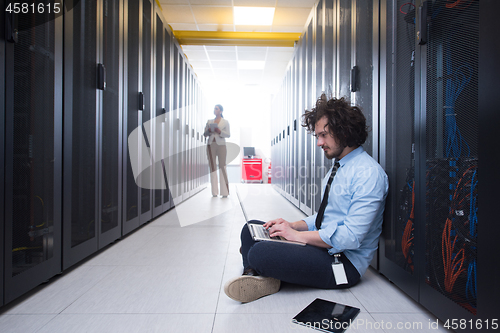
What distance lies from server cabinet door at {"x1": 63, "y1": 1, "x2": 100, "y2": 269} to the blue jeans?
43.1 inches

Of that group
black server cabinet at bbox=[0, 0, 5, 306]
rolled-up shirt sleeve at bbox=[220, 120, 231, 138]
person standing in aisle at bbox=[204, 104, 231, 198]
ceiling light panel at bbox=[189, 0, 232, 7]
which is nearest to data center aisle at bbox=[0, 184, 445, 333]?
black server cabinet at bbox=[0, 0, 5, 306]

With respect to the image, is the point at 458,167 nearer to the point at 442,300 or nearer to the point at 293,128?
the point at 442,300

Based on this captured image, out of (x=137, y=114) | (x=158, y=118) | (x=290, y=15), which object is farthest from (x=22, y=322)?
(x=290, y=15)

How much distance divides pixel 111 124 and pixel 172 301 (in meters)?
1.48

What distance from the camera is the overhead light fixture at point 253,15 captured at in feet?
14.8

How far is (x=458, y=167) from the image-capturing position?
103cm

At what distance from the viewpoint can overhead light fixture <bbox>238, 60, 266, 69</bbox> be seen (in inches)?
268

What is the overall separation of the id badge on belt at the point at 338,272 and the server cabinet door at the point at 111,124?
1.58 m

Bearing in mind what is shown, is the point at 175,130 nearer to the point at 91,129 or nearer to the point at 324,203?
the point at 91,129

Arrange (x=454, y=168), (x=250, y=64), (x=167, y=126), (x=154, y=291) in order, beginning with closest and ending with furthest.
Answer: (x=454, y=168) → (x=154, y=291) → (x=167, y=126) → (x=250, y=64)

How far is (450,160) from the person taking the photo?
1.07 metres

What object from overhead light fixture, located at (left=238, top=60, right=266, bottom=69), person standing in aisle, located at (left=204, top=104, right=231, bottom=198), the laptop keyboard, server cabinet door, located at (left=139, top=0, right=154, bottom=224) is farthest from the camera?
overhead light fixture, located at (left=238, top=60, right=266, bottom=69)

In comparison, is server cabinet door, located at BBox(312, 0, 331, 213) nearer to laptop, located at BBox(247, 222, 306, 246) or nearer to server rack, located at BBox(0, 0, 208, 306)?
laptop, located at BBox(247, 222, 306, 246)

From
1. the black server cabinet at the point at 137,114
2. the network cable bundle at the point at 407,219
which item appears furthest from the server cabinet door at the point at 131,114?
the network cable bundle at the point at 407,219
